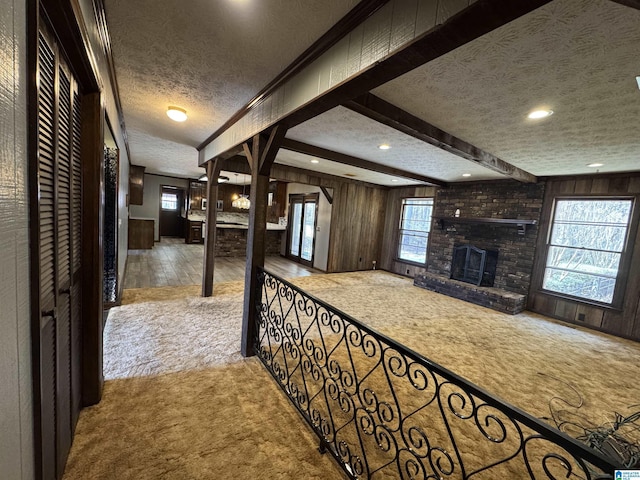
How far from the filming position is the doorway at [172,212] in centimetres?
972

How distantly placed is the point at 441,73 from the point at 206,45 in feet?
4.87

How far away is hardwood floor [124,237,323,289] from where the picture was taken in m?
4.80

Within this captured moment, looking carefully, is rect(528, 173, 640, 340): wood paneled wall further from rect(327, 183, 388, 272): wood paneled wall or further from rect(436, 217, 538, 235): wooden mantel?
rect(327, 183, 388, 272): wood paneled wall

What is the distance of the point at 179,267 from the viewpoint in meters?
5.80

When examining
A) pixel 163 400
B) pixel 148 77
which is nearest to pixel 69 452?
pixel 163 400

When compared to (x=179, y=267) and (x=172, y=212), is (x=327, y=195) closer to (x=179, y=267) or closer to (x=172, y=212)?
(x=179, y=267)

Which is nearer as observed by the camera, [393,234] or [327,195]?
[327,195]

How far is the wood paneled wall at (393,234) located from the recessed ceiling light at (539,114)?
14.7ft

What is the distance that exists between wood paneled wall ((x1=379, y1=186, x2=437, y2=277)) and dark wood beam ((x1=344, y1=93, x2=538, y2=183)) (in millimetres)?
3363

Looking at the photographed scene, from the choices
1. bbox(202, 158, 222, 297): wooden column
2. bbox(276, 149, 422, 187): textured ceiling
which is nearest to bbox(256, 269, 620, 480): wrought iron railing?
bbox(202, 158, 222, 297): wooden column

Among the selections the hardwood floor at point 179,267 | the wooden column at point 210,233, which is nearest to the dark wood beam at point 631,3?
the wooden column at point 210,233

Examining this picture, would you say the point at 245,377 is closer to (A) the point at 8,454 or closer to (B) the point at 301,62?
(A) the point at 8,454

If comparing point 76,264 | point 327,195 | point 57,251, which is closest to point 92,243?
point 76,264

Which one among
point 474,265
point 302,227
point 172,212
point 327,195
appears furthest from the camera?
point 172,212
